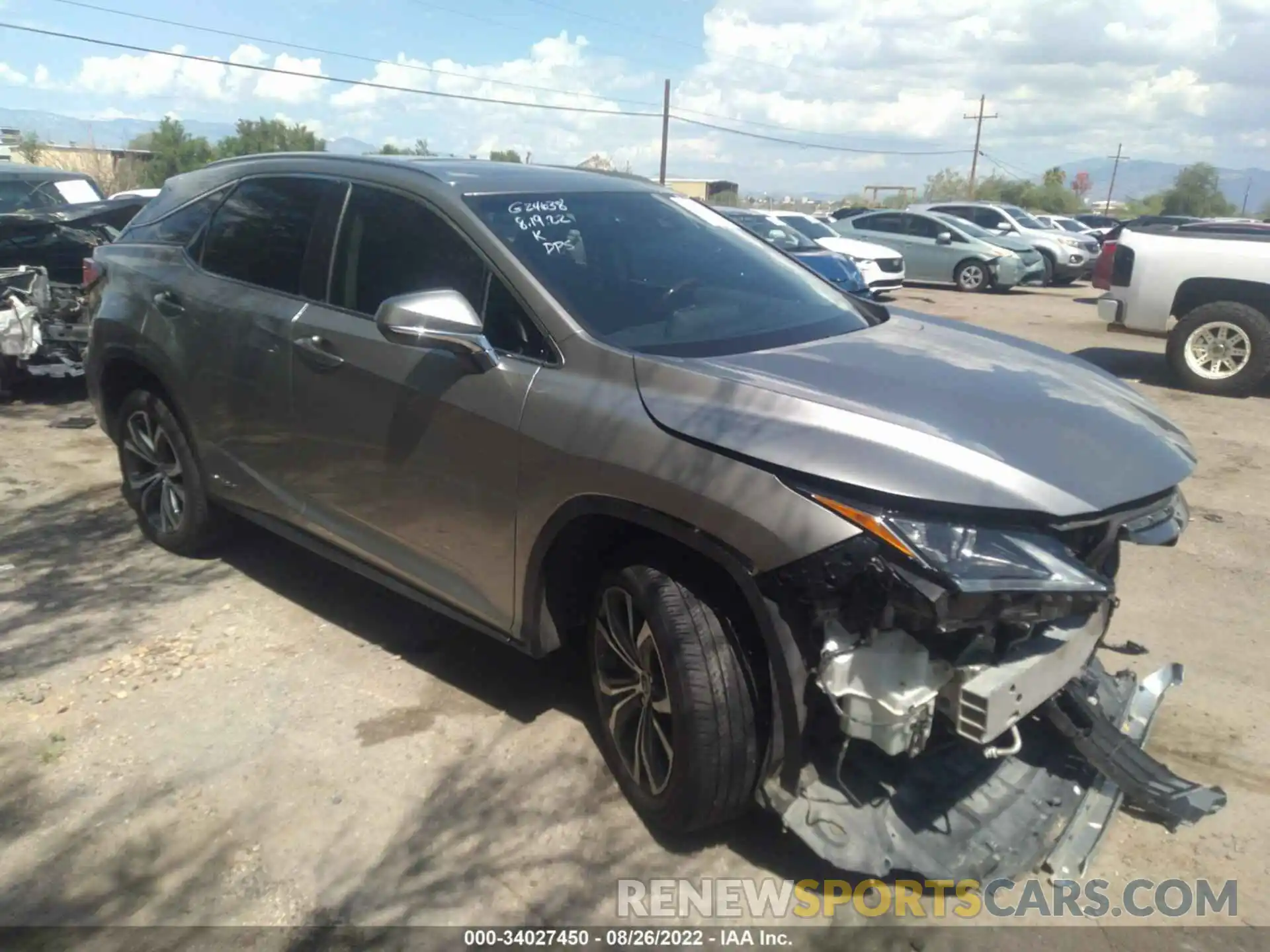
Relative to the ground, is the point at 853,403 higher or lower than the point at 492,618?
higher

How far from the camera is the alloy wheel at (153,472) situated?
15.9 ft

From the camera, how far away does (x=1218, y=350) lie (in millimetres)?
9250

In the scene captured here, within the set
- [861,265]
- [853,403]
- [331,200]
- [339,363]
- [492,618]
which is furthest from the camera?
[861,265]

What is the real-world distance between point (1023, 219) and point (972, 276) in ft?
18.7

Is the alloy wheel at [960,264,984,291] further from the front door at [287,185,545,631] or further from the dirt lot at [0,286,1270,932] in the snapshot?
the front door at [287,185,545,631]

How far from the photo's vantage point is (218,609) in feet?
14.7

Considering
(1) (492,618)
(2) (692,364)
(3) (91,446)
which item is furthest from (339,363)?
(3) (91,446)

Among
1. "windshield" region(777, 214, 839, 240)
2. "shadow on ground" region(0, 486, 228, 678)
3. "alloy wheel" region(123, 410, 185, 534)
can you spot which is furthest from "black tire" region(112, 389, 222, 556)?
"windshield" region(777, 214, 839, 240)

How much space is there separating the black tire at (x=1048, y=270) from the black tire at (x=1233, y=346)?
38.9 ft

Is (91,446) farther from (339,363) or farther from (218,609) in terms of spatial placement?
(339,363)

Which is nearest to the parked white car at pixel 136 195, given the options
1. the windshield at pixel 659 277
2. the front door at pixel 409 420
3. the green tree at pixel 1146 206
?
the front door at pixel 409 420

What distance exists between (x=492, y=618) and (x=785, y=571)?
1.23 m

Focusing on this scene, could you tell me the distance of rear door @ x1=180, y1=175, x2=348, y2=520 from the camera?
3.92 metres

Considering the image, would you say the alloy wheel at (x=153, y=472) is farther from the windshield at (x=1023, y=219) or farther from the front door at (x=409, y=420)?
the windshield at (x=1023, y=219)
